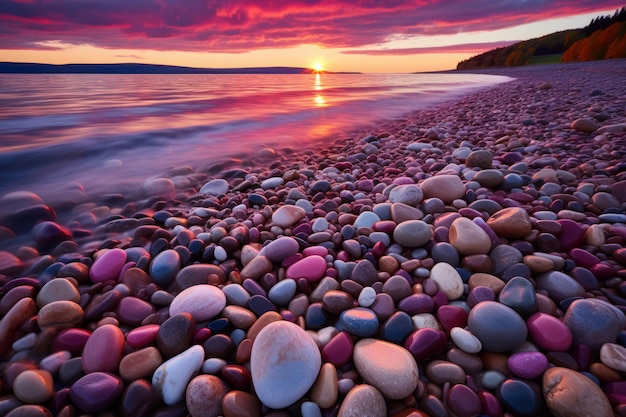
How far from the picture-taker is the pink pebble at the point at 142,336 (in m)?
1.47

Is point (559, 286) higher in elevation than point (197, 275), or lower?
higher

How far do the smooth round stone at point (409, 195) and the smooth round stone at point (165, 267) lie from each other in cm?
173

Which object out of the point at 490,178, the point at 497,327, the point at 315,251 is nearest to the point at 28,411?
the point at 315,251

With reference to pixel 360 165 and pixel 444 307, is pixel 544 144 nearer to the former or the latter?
pixel 360 165

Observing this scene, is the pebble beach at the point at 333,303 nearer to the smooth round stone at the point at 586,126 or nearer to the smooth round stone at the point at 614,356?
the smooth round stone at the point at 614,356

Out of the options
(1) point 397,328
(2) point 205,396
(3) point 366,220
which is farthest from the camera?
(3) point 366,220

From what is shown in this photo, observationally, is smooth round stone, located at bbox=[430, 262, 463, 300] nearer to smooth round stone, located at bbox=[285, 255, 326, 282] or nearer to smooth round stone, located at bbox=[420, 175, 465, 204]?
smooth round stone, located at bbox=[285, 255, 326, 282]

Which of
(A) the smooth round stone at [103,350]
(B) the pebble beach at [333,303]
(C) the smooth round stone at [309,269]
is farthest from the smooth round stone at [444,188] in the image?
(A) the smooth round stone at [103,350]

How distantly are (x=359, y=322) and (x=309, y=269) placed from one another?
50 cm

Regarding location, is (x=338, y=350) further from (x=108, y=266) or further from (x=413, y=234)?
(x=108, y=266)

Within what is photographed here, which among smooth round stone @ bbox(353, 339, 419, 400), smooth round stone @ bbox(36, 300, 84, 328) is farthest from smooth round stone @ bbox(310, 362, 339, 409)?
smooth round stone @ bbox(36, 300, 84, 328)

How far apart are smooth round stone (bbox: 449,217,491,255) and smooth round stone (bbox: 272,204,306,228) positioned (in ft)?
3.74

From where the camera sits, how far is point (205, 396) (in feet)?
4.03

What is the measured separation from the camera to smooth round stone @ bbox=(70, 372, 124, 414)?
4.07ft
